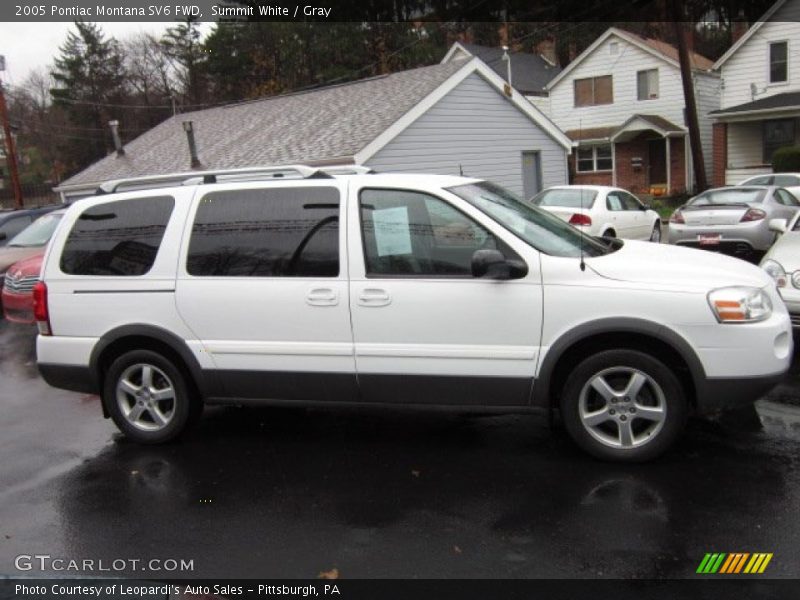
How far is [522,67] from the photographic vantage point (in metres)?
40.3

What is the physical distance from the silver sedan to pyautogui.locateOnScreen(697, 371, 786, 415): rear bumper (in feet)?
27.7

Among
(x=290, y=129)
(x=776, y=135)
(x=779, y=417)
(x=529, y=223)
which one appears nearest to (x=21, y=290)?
(x=529, y=223)

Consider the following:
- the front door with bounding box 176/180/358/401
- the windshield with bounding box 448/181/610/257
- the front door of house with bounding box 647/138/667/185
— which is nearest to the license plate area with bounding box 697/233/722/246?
the windshield with bounding box 448/181/610/257

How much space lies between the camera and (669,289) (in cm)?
402

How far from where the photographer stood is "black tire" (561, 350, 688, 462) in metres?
4.10

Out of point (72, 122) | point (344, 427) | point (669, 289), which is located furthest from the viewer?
point (72, 122)

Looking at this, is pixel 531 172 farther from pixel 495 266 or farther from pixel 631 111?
pixel 495 266

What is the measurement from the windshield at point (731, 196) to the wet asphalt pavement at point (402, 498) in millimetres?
8019

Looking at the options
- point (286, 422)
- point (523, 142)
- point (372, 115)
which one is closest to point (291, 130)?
point (372, 115)

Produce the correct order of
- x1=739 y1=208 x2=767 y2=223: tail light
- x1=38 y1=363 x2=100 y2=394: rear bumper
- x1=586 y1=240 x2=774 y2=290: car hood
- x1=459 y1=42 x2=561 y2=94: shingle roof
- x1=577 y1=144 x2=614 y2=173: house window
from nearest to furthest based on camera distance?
1. x1=586 y1=240 x2=774 y2=290: car hood
2. x1=38 y1=363 x2=100 y2=394: rear bumper
3. x1=739 y1=208 x2=767 y2=223: tail light
4. x1=577 y1=144 x2=614 y2=173: house window
5. x1=459 y1=42 x2=561 y2=94: shingle roof

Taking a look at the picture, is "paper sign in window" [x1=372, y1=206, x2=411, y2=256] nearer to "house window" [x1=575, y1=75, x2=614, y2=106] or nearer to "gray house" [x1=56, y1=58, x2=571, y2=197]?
"gray house" [x1=56, y1=58, x2=571, y2=197]

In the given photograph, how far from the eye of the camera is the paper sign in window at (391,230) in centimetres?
444

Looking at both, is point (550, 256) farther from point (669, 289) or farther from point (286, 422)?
point (286, 422)

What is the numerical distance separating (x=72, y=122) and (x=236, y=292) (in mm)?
56872
